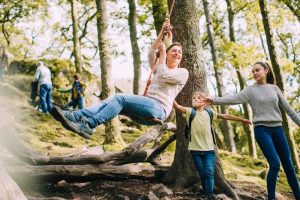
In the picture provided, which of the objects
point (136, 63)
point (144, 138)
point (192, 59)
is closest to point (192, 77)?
point (192, 59)

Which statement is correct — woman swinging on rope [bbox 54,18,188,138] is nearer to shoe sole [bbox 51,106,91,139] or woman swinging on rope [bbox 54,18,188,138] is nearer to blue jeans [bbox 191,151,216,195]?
shoe sole [bbox 51,106,91,139]

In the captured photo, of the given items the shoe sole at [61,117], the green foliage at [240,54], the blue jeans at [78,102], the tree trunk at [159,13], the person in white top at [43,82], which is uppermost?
the tree trunk at [159,13]

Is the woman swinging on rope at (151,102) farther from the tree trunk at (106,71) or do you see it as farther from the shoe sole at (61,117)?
the tree trunk at (106,71)

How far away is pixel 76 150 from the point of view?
32.2 ft

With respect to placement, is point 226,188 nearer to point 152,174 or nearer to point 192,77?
point 152,174

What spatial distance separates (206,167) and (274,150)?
0.99 m

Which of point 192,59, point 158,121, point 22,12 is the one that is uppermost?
point 22,12

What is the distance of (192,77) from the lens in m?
6.20

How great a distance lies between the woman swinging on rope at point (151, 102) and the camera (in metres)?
4.06

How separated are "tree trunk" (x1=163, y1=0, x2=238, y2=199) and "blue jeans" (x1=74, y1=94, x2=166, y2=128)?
1.74 m

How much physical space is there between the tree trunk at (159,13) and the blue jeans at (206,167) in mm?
7691

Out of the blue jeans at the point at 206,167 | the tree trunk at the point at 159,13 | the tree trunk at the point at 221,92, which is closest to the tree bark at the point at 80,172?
the blue jeans at the point at 206,167

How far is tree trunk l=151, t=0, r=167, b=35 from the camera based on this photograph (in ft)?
41.4

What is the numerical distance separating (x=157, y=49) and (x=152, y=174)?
2560mm
